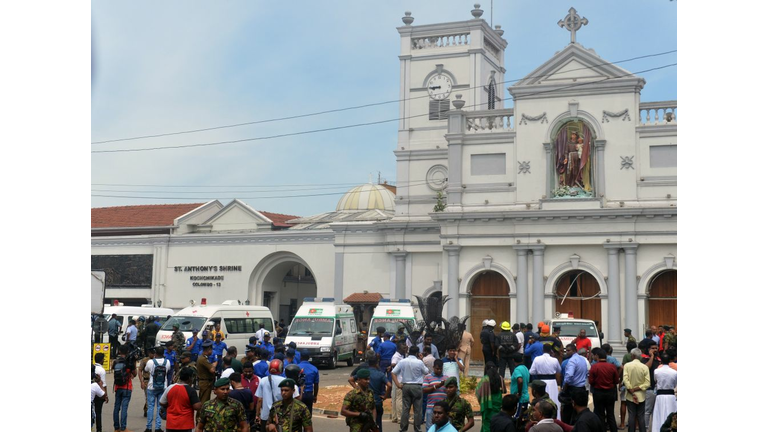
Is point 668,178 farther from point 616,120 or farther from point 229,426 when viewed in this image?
point 229,426

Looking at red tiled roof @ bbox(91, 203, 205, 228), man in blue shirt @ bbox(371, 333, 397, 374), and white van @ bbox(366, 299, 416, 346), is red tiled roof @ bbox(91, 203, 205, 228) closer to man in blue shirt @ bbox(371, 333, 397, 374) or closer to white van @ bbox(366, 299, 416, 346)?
white van @ bbox(366, 299, 416, 346)

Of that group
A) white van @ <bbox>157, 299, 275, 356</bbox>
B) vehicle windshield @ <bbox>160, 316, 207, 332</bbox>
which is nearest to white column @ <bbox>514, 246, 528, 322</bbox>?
white van @ <bbox>157, 299, 275, 356</bbox>

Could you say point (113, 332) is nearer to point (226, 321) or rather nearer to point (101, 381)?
point (226, 321)

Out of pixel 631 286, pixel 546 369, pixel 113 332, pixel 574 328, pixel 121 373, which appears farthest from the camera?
pixel 631 286

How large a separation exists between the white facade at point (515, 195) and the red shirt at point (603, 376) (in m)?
19.6

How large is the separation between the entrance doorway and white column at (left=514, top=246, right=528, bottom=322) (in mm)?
1284

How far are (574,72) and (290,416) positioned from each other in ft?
91.7

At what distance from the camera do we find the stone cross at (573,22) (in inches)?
1426

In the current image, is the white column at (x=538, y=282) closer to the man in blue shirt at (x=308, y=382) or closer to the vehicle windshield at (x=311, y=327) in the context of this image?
the vehicle windshield at (x=311, y=327)

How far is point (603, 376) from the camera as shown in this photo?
15539 mm

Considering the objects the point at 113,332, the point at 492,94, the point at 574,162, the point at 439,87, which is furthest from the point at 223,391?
the point at 492,94

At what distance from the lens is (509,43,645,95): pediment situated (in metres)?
35.4

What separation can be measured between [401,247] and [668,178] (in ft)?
40.9
